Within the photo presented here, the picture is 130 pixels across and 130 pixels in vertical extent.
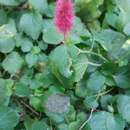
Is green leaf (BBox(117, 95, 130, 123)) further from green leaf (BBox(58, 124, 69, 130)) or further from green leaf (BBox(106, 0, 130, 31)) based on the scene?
green leaf (BBox(106, 0, 130, 31))

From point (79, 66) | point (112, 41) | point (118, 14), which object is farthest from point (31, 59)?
point (118, 14)

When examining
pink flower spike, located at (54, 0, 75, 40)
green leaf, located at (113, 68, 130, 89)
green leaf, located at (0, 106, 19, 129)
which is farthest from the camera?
green leaf, located at (113, 68, 130, 89)

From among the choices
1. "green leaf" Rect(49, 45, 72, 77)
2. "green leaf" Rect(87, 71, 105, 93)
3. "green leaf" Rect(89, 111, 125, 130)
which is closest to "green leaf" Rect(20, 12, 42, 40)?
"green leaf" Rect(49, 45, 72, 77)

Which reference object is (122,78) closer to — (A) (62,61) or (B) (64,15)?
(A) (62,61)

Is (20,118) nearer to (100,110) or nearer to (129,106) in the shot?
(100,110)

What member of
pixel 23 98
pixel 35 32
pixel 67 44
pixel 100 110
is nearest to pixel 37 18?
pixel 35 32

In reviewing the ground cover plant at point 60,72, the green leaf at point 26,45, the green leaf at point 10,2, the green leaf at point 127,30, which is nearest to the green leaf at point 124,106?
the ground cover plant at point 60,72

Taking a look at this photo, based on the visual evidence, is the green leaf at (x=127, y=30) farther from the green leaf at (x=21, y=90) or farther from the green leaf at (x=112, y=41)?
the green leaf at (x=21, y=90)
